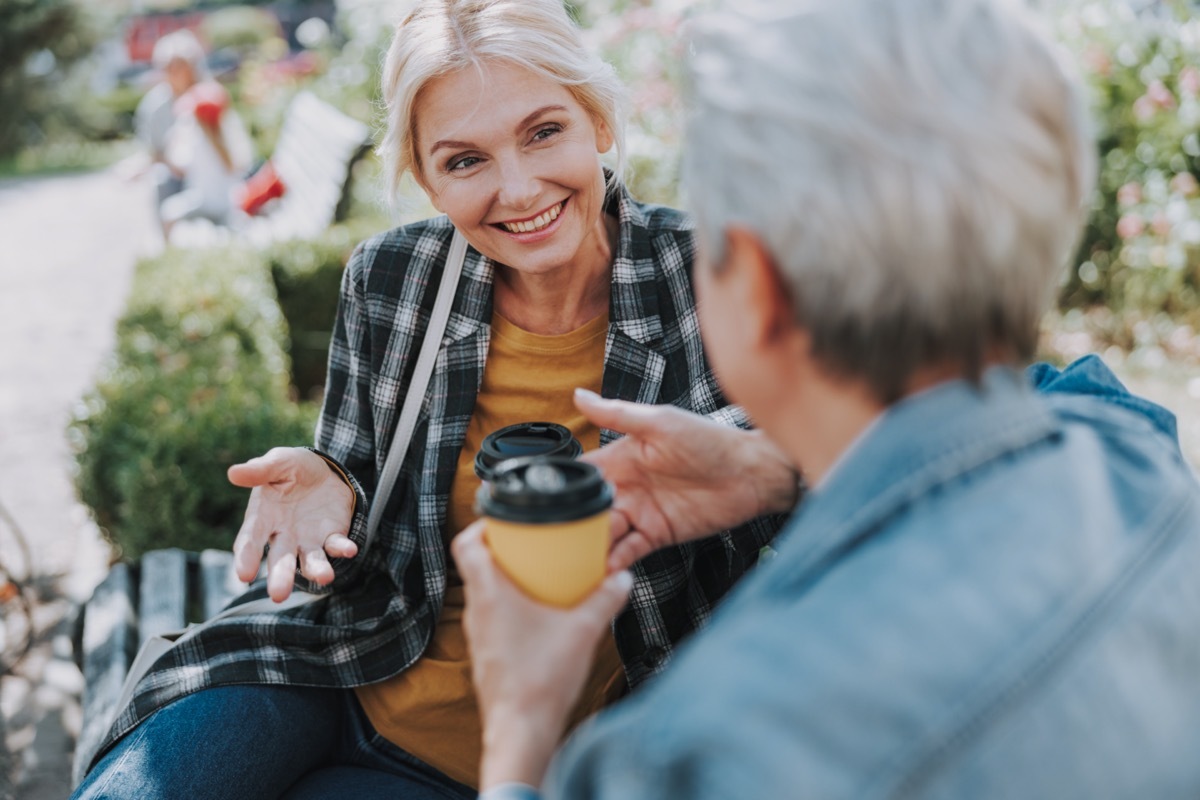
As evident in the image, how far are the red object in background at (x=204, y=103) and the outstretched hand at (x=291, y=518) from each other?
23.7 ft

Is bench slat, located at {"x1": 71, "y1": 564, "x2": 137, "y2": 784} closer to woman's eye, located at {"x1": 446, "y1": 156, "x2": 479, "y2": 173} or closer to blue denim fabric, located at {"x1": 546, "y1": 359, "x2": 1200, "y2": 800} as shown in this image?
woman's eye, located at {"x1": 446, "y1": 156, "x2": 479, "y2": 173}

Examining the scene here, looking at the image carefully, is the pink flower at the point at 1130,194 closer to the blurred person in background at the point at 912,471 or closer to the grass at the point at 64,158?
the blurred person in background at the point at 912,471

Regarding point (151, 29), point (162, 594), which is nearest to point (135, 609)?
point (162, 594)

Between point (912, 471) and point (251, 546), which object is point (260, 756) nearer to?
point (251, 546)

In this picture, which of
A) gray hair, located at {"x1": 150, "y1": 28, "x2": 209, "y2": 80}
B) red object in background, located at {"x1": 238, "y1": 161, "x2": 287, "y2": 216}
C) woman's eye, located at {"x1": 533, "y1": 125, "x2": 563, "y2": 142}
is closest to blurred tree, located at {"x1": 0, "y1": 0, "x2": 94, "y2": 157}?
gray hair, located at {"x1": 150, "y1": 28, "x2": 209, "y2": 80}

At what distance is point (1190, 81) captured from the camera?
570cm

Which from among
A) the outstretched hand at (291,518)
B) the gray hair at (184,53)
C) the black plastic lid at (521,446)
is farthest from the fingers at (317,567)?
the gray hair at (184,53)

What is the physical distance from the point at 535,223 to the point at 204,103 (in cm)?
728

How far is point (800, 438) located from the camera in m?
1.17

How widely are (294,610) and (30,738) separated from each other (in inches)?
72.8

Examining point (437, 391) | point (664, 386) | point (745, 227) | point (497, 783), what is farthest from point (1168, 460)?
point (437, 391)

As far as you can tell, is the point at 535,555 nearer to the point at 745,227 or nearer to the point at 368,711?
the point at 745,227

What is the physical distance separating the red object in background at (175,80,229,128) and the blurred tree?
1306 centimetres

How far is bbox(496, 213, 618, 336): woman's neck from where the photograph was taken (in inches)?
88.6
